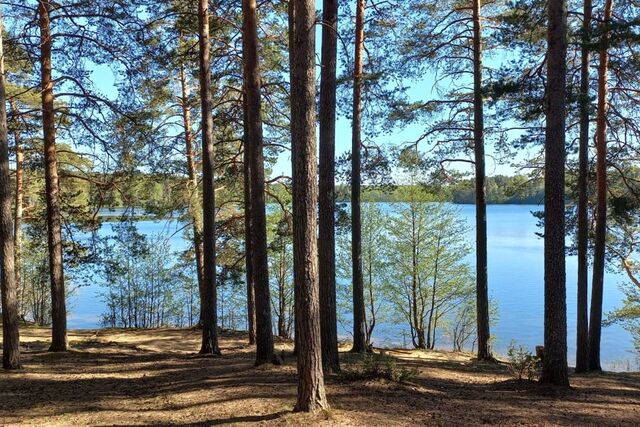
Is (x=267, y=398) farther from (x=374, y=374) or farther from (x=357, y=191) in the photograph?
(x=357, y=191)

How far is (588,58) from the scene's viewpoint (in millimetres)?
9961

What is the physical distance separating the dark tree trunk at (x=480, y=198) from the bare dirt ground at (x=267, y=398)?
88.6 inches

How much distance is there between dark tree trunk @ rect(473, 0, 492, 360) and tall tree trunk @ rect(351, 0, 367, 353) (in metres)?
2.61

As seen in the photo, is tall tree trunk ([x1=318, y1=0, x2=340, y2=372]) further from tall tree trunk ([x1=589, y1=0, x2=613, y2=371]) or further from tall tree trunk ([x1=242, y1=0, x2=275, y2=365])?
tall tree trunk ([x1=589, y1=0, x2=613, y2=371])

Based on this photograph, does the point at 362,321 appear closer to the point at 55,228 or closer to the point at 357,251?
Result: the point at 357,251

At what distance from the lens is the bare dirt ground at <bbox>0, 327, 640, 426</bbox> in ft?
16.1

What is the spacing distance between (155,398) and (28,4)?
7.68 metres

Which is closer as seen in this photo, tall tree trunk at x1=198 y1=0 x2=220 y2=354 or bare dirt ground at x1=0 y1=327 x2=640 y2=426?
bare dirt ground at x1=0 y1=327 x2=640 y2=426

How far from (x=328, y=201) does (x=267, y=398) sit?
2824mm

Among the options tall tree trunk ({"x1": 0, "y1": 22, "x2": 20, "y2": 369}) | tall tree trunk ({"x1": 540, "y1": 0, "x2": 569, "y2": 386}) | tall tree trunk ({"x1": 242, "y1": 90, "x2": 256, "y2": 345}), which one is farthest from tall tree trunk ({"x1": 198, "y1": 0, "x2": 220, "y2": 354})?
tall tree trunk ({"x1": 540, "y1": 0, "x2": 569, "y2": 386})

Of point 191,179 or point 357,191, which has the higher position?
point 191,179

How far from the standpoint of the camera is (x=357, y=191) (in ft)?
34.4

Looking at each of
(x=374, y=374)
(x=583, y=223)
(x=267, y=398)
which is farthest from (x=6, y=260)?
(x=583, y=223)

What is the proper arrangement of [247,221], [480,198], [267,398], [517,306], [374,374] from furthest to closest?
[517,306] < [480,198] < [247,221] < [374,374] < [267,398]
